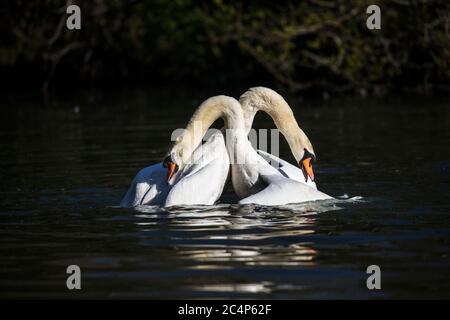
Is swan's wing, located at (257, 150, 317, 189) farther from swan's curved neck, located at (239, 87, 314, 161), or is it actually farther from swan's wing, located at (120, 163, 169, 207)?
swan's wing, located at (120, 163, 169, 207)

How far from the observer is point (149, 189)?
1045cm

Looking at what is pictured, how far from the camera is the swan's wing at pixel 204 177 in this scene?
392 inches

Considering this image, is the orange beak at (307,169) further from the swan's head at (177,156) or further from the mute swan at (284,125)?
the swan's head at (177,156)

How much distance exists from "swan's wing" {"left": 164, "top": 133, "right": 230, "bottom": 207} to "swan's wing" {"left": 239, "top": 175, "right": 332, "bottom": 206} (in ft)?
1.06

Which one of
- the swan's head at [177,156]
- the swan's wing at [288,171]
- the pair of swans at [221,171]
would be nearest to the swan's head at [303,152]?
the pair of swans at [221,171]

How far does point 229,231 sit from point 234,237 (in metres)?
0.26

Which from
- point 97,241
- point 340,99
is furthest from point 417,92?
point 97,241

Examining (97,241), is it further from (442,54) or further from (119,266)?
(442,54)

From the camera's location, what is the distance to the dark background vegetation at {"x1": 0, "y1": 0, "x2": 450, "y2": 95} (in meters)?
23.7

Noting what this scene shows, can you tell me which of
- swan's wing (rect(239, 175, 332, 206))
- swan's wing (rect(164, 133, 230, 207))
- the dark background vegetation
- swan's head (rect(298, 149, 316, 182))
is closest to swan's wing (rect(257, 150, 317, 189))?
swan's head (rect(298, 149, 316, 182))
